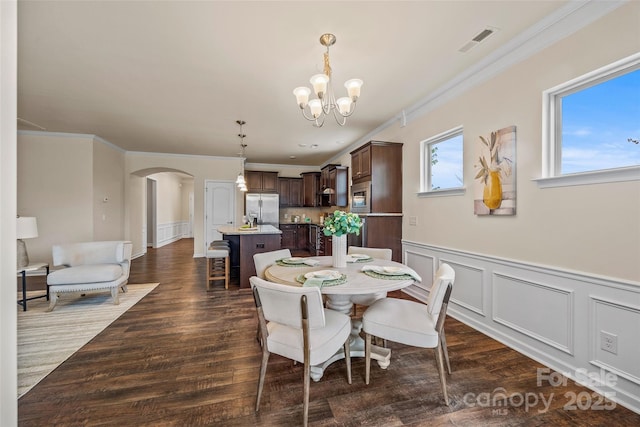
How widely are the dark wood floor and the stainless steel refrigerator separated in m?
4.99

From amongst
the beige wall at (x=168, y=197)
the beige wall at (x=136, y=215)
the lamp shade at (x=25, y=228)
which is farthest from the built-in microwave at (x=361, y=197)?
the beige wall at (x=168, y=197)

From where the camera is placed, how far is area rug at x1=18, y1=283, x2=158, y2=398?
7.13 ft

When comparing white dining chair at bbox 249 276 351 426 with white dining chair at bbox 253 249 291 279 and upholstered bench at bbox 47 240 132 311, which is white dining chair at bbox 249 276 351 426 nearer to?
white dining chair at bbox 253 249 291 279

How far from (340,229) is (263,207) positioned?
577cm

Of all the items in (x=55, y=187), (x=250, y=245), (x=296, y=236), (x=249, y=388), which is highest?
(x=55, y=187)

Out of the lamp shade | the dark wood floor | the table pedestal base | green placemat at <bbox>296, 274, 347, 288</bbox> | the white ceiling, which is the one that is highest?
the white ceiling

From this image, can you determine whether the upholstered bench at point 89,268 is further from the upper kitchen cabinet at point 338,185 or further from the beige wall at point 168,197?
the beige wall at point 168,197

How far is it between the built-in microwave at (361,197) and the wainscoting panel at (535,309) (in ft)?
6.81

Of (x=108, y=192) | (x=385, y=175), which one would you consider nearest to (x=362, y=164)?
(x=385, y=175)

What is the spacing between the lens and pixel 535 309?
2307 millimetres

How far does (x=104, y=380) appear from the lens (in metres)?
2.01

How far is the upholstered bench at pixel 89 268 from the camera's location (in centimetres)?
329

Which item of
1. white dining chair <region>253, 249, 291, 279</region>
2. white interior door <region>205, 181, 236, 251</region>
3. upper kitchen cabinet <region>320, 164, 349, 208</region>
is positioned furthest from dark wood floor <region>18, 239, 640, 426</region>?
white interior door <region>205, 181, 236, 251</region>

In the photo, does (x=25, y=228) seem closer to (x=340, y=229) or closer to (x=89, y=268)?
(x=89, y=268)
